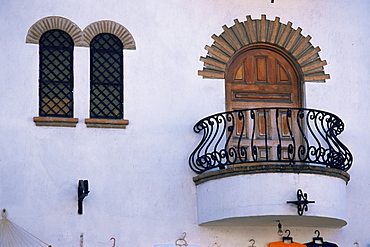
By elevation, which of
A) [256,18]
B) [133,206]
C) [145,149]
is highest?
[256,18]

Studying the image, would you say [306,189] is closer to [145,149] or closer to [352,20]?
[145,149]

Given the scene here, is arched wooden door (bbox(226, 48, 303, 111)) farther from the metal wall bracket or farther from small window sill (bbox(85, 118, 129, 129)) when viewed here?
the metal wall bracket

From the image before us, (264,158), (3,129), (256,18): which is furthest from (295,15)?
(3,129)

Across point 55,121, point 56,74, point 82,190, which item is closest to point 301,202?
point 82,190

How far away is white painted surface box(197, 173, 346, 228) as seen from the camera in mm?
12070

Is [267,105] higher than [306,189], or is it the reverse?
[267,105]

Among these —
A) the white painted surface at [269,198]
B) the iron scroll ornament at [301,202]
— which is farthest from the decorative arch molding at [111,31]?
the iron scroll ornament at [301,202]

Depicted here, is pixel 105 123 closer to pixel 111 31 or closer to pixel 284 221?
pixel 111 31

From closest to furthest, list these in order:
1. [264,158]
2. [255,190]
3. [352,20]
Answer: [255,190], [264,158], [352,20]

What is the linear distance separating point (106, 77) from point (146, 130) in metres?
1.02

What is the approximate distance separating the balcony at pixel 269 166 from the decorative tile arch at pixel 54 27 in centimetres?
224

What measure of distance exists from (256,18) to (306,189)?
3.00 meters

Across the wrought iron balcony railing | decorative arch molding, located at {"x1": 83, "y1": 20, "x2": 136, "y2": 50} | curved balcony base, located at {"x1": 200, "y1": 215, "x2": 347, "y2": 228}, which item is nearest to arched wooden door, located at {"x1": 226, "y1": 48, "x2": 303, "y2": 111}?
the wrought iron balcony railing

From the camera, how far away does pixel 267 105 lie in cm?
1345
